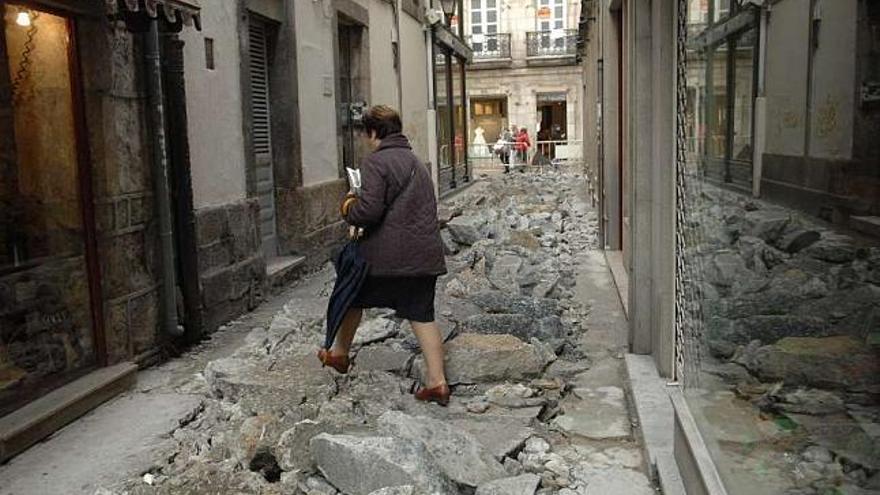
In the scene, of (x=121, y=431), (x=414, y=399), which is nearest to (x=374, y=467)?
(x=414, y=399)

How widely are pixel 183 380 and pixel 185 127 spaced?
1.99 meters

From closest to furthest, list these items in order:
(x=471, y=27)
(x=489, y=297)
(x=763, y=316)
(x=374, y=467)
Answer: (x=763, y=316)
(x=374, y=467)
(x=489, y=297)
(x=471, y=27)

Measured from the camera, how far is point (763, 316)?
104 inches

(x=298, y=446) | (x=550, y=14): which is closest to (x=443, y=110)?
(x=298, y=446)

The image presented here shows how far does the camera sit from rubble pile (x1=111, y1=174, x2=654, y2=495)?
12.6 ft

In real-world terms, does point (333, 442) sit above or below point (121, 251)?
below

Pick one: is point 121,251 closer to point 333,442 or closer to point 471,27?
point 333,442

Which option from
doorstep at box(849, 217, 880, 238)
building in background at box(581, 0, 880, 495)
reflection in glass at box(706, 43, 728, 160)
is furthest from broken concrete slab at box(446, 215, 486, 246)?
doorstep at box(849, 217, 880, 238)

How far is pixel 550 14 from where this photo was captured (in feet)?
142

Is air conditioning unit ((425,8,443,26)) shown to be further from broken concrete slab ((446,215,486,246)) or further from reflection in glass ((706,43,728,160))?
reflection in glass ((706,43,728,160))

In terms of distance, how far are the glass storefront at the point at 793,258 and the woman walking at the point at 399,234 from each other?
1.91 metres

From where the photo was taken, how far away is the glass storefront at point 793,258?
A: 6.44 ft

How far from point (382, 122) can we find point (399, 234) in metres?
0.67

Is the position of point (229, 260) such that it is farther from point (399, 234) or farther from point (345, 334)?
point (399, 234)
